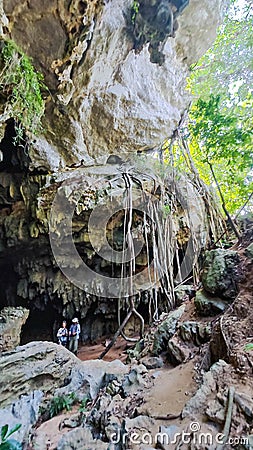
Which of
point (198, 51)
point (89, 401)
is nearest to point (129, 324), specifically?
point (89, 401)

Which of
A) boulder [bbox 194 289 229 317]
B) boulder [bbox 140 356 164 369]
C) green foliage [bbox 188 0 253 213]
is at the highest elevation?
green foliage [bbox 188 0 253 213]

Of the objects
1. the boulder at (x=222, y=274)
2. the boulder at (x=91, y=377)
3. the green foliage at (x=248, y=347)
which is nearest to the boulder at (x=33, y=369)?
the boulder at (x=91, y=377)

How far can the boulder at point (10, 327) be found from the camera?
4512mm

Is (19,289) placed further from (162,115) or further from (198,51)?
(198,51)

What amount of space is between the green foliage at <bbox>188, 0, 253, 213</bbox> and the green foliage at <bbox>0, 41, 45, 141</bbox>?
1.98 m

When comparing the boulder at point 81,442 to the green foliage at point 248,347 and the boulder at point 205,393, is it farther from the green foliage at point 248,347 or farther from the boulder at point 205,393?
the green foliage at point 248,347

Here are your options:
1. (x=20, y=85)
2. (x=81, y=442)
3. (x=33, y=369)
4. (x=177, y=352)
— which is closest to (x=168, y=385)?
(x=177, y=352)

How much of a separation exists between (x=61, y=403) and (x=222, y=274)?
7.45 feet

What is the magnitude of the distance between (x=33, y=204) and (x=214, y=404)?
13.4 ft

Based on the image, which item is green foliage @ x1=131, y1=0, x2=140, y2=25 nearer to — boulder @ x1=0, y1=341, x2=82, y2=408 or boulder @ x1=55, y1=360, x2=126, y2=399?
boulder @ x1=55, y1=360, x2=126, y2=399

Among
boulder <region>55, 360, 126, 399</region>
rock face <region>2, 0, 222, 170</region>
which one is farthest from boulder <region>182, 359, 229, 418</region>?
rock face <region>2, 0, 222, 170</region>

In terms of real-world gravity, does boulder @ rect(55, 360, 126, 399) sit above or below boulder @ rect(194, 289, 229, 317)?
below

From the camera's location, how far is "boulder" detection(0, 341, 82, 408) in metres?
3.11

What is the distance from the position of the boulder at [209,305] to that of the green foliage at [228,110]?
1577 mm
